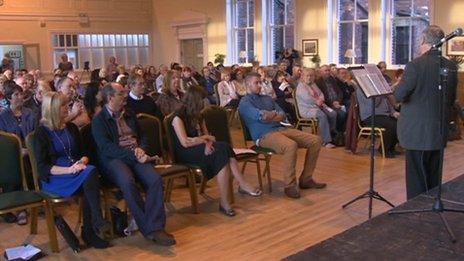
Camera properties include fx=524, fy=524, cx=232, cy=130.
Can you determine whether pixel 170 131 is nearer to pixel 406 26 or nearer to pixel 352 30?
pixel 406 26

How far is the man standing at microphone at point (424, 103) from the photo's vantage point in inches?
142

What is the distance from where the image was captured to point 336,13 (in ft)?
40.9

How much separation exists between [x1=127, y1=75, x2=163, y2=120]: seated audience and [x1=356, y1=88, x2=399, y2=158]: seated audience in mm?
2740

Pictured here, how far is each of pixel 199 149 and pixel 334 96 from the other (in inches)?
154

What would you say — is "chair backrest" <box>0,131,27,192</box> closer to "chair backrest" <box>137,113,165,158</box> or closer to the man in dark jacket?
the man in dark jacket

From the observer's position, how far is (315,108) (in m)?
7.22

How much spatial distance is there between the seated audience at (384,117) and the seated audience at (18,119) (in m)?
3.90

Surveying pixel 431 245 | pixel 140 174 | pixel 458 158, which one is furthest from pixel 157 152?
pixel 458 158

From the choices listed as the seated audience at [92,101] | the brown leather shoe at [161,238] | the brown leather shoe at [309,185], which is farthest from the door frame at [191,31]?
the brown leather shoe at [161,238]

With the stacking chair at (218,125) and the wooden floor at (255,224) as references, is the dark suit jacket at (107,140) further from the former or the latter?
the stacking chair at (218,125)

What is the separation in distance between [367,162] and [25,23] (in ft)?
38.3

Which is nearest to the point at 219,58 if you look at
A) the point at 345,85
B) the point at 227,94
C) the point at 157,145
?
the point at 227,94

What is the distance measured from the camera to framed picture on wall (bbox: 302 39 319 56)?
41.7ft

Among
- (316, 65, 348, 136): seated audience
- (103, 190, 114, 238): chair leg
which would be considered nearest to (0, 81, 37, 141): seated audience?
(103, 190, 114, 238): chair leg
